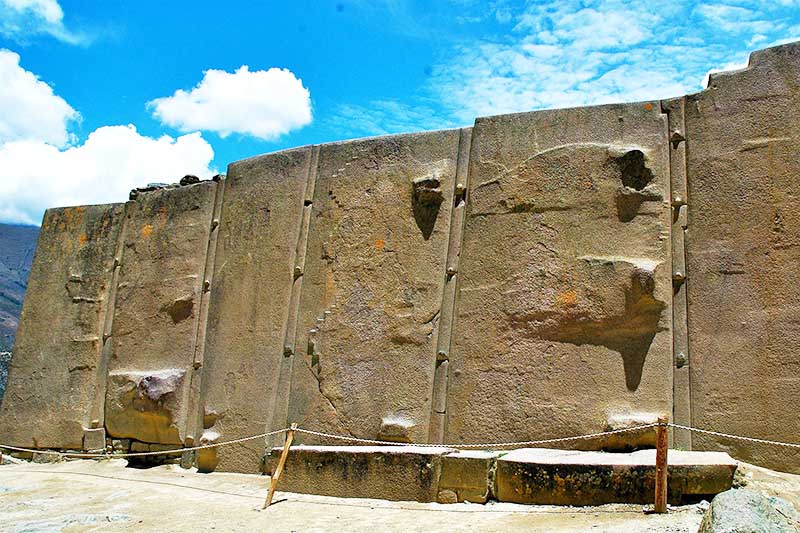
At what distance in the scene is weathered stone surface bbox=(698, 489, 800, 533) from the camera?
3625 mm

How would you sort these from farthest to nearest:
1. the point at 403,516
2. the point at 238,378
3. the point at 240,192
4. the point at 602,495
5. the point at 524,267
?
the point at 240,192 → the point at 238,378 → the point at 524,267 → the point at 403,516 → the point at 602,495

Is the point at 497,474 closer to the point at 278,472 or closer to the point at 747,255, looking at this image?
the point at 278,472

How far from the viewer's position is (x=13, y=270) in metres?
36.0

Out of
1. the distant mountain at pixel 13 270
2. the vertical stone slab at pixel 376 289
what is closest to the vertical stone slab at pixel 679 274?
the vertical stone slab at pixel 376 289

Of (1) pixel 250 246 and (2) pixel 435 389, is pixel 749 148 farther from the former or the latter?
(1) pixel 250 246

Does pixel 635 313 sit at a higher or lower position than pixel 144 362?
higher

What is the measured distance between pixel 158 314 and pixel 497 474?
466 centimetres

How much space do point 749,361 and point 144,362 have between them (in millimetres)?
6076

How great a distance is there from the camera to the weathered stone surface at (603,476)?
183 inches

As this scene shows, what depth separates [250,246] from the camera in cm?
796

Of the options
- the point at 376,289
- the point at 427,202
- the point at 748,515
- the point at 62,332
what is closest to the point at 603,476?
the point at 748,515

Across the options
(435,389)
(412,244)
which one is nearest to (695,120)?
(412,244)

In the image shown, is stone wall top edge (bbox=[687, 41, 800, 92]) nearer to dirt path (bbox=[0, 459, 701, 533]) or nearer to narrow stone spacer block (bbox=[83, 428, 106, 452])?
dirt path (bbox=[0, 459, 701, 533])

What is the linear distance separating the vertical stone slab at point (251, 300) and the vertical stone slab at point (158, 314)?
34cm
